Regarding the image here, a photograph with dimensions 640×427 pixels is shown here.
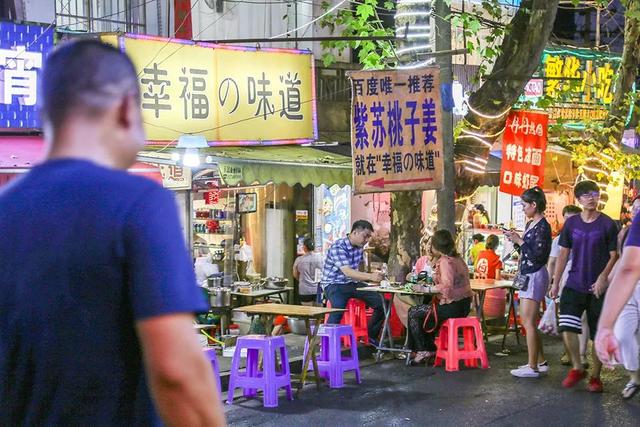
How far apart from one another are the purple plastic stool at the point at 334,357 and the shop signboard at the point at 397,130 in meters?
1.82

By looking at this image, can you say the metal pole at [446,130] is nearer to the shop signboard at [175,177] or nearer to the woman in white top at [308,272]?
the woman in white top at [308,272]

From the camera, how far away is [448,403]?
9.18m

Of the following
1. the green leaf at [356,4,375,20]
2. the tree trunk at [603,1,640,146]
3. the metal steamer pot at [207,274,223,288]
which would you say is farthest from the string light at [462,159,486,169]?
the tree trunk at [603,1,640,146]

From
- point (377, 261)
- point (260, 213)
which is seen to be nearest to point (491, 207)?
point (377, 261)

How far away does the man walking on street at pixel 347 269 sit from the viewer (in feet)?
38.9

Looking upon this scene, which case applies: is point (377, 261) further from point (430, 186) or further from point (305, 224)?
point (430, 186)

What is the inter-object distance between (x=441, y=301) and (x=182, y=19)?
726 centimetres

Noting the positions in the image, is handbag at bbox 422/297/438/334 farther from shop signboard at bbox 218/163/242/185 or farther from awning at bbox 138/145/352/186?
shop signboard at bbox 218/163/242/185

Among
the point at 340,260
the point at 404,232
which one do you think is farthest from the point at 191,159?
the point at 404,232

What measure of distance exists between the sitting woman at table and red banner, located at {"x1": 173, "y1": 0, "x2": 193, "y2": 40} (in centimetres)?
658

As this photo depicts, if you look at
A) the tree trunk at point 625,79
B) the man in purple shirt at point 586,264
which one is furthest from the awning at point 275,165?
the tree trunk at point 625,79

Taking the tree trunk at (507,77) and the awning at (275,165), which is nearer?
the awning at (275,165)

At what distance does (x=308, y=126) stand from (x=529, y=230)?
219 inches

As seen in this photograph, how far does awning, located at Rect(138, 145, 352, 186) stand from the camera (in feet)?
39.0
